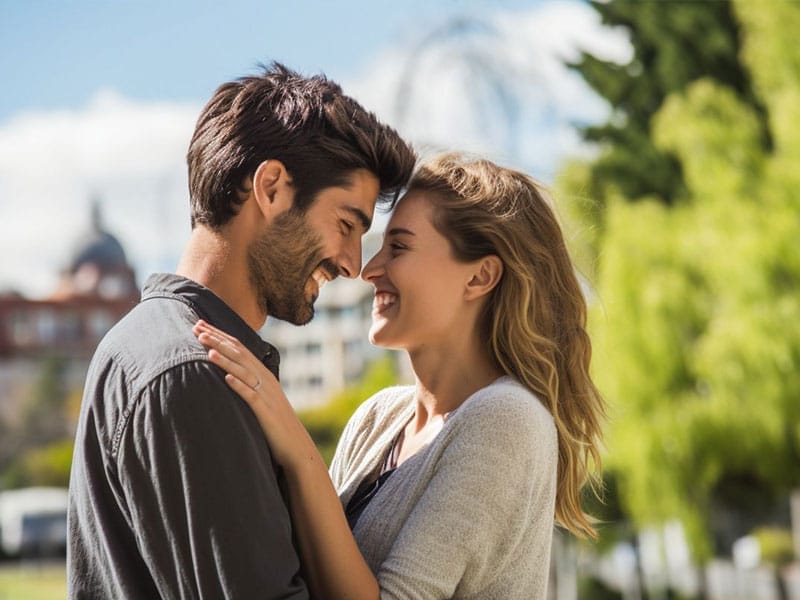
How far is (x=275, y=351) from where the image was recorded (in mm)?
2090

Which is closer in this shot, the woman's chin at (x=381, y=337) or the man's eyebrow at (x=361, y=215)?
the man's eyebrow at (x=361, y=215)

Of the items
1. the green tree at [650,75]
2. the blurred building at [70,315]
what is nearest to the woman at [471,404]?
the green tree at [650,75]

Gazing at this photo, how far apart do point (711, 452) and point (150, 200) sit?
15.5 m

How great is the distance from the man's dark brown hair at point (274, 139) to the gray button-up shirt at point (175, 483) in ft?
0.95

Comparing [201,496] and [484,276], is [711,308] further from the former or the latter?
[201,496]

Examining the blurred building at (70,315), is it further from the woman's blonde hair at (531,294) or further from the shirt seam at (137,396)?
the shirt seam at (137,396)

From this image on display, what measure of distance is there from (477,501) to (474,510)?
0.02 metres

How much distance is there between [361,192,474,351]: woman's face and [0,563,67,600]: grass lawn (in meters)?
22.2

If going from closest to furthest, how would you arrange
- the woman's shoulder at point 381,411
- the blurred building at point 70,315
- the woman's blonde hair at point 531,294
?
the woman's blonde hair at point 531,294 → the woman's shoulder at point 381,411 → the blurred building at point 70,315

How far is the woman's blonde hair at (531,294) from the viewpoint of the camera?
2.58 meters

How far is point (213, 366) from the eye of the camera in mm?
1826

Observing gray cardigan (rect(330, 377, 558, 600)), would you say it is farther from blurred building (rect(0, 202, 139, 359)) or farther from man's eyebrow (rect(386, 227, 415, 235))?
blurred building (rect(0, 202, 139, 359))

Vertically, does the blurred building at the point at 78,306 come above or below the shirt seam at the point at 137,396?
below

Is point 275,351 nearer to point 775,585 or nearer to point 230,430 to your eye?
point 230,430
